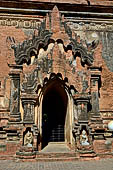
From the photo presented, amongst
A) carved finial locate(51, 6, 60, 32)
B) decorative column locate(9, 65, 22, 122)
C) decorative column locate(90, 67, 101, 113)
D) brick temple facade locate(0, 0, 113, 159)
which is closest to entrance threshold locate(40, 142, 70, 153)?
brick temple facade locate(0, 0, 113, 159)

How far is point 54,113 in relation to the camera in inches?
494

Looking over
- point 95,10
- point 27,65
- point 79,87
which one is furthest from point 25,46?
point 95,10

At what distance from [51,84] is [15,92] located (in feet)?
6.39

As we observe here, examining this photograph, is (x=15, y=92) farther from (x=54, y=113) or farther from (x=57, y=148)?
(x=57, y=148)

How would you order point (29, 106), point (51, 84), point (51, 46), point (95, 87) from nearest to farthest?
point (29, 106) < point (51, 46) < point (51, 84) < point (95, 87)

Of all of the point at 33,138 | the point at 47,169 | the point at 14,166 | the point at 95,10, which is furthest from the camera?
the point at 95,10

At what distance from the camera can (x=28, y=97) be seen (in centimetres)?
1052

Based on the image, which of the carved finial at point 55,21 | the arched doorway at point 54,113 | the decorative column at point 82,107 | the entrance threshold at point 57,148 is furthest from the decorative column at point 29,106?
the carved finial at point 55,21

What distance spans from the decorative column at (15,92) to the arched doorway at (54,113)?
158 centimetres

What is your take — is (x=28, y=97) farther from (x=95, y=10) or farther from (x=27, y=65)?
(x=95, y=10)

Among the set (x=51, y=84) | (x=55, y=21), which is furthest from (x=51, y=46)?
(x=51, y=84)

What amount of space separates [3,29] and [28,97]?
521 cm

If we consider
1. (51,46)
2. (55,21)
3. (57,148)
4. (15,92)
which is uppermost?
(55,21)

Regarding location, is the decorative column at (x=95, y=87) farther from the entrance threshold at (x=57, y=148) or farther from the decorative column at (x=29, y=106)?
the decorative column at (x=29, y=106)
